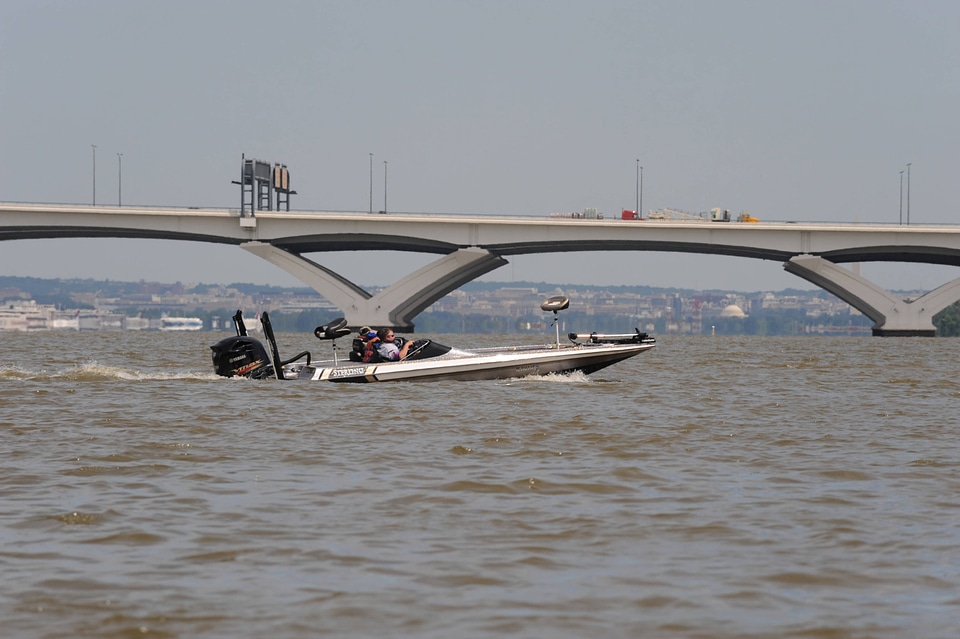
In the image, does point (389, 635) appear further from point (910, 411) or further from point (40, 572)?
point (910, 411)

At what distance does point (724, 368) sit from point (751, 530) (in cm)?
2945

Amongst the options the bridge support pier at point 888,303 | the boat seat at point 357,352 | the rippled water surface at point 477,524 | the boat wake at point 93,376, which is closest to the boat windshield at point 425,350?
the boat seat at point 357,352

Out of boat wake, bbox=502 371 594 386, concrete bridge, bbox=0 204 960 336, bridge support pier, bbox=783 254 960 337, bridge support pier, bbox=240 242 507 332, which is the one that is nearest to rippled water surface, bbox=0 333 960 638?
boat wake, bbox=502 371 594 386

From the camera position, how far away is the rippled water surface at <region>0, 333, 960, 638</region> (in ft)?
23.4

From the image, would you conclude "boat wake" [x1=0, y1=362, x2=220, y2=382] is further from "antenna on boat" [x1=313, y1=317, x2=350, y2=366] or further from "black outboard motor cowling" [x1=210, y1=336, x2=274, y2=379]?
"antenna on boat" [x1=313, y1=317, x2=350, y2=366]

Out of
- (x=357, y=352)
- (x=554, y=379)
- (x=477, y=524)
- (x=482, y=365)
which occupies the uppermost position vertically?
(x=357, y=352)

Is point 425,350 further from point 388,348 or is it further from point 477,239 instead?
point 477,239

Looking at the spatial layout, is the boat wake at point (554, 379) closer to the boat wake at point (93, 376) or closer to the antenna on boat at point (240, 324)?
the antenna on boat at point (240, 324)

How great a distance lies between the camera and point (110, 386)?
26.4m

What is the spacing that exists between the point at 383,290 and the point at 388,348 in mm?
69309

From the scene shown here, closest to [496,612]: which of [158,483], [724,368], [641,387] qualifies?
[158,483]

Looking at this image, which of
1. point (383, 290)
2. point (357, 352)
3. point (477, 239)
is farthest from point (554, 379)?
point (383, 290)

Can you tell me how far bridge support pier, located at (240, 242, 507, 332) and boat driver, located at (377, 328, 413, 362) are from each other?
2604 inches

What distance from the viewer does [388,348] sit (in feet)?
84.0
